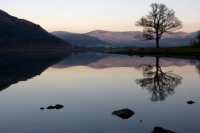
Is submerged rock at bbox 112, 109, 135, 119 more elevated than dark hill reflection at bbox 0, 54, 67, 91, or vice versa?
submerged rock at bbox 112, 109, 135, 119

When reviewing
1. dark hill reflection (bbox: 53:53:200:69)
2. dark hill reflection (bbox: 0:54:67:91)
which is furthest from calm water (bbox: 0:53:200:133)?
dark hill reflection (bbox: 53:53:200:69)

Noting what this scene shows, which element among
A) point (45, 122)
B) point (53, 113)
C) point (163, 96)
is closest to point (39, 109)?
point (53, 113)

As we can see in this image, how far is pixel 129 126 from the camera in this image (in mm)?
18547

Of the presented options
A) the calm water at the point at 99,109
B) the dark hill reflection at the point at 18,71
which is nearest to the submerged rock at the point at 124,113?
the calm water at the point at 99,109

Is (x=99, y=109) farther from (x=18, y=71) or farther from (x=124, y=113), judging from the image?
(x=18, y=71)

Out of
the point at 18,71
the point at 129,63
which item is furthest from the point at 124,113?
the point at 129,63

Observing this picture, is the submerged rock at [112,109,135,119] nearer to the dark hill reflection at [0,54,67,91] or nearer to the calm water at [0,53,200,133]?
the calm water at [0,53,200,133]

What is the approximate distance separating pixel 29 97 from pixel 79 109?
739cm

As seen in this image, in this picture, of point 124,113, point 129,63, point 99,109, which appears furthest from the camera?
point 129,63

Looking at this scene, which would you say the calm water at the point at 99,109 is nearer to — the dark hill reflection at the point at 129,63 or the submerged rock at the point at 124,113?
the submerged rock at the point at 124,113

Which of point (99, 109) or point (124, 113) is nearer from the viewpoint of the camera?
point (124, 113)

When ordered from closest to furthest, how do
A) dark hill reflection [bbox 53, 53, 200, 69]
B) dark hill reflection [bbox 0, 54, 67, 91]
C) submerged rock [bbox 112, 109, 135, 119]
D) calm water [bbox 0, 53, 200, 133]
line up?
calm water [bbox 0, 53, 200, 133] → submerged rock [bbox 112, 109, 135, 119] → dark hill reflection [bbox 0, 54, 67, 91] → dark hill reflection [bbox 53, 53, 200, 69]

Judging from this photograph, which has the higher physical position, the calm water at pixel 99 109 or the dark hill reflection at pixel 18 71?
the calm water at pixel 99 109

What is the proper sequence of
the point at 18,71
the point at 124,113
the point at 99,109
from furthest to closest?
the point at 18,71 → the point at 99,109 → the point at 124,113
